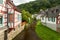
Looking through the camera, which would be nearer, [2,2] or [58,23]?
[2,2]

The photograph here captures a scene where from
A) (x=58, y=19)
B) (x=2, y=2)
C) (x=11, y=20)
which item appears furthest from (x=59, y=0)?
(x=2, y=2)

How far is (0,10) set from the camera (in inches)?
615

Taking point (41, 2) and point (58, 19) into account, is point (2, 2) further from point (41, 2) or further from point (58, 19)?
point (41, 2)

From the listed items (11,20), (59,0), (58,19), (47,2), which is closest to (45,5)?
(47,2)

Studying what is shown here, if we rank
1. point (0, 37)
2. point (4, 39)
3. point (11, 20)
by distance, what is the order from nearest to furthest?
point (0, 37) → point (4, 39) → point (11, 20)

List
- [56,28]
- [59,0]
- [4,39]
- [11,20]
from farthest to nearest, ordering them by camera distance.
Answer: [59,0] → [56,28] → [11,20] → [4,39]

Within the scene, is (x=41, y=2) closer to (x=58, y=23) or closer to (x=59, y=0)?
(x=59, y=0)

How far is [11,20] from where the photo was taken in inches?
836

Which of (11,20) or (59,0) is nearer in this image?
(11,20)

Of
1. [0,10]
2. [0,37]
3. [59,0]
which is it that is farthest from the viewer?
[59,0]

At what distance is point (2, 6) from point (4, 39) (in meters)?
3.59

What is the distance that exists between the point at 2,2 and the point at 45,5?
71081 mm

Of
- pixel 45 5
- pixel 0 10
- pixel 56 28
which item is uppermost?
pixel 45 5

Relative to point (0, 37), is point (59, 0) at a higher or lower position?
higher
